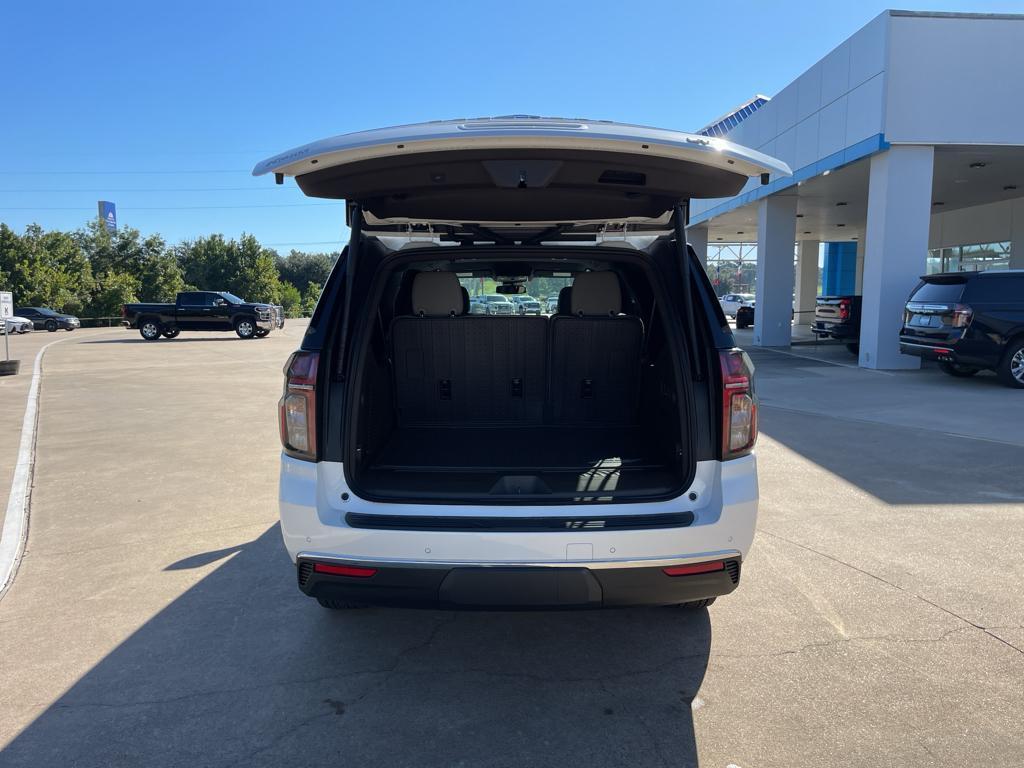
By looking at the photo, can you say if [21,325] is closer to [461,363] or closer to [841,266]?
[461,363]

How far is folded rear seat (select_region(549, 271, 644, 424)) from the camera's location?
161 inches

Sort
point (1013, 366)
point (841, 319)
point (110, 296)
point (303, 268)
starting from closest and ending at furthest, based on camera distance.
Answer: point (1013, 366), point (841, 319), point (110, 296), point (303, 268)

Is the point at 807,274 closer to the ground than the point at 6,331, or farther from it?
farther from it

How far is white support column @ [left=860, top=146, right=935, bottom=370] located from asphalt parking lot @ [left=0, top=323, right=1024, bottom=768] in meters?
8.76

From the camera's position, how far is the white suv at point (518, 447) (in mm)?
2471

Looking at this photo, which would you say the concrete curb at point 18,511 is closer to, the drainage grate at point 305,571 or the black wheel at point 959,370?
the drainage grate at point 305,571

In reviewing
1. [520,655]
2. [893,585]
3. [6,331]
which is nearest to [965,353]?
[893,585]

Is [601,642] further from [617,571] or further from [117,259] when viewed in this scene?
[117,259]

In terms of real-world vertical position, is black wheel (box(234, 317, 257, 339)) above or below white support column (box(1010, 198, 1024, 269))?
below

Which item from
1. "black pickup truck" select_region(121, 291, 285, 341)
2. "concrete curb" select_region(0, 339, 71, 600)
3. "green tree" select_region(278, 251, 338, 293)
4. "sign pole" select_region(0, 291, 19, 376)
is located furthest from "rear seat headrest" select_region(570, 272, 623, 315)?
"green tree" select_region(278, 251, 338, 293)

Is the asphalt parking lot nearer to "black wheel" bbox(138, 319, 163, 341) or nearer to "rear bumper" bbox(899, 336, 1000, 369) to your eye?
"rear bumper" bbox(899, 336, 1000, 369)

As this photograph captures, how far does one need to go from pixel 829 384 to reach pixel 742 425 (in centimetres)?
1003

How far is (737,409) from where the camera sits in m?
2.76

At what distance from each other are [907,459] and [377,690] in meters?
5.73
